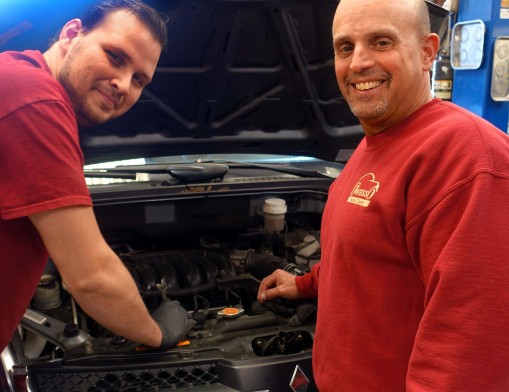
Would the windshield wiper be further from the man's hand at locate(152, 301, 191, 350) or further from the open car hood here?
the man's hand at locate(152, 301, 191, 350)

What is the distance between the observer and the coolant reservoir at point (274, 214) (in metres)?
1.80

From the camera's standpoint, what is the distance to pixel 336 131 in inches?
79.3

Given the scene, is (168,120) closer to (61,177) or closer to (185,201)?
(185,201)

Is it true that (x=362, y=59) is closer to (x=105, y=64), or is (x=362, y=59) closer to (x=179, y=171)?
(x=105, y=64)

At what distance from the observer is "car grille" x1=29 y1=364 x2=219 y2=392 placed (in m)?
1.16

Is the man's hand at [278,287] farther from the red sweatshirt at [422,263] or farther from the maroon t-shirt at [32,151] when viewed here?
the maroon t-shirt at [32,151]

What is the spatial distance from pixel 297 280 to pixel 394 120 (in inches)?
24.9

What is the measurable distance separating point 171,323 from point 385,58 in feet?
2.75

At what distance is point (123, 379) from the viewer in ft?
3.88

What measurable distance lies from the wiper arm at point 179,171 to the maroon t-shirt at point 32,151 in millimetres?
881

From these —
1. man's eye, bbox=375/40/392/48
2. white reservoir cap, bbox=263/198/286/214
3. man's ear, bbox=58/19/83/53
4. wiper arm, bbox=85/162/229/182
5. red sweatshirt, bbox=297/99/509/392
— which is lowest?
white reservoir cap, bbox=263/198/286/214

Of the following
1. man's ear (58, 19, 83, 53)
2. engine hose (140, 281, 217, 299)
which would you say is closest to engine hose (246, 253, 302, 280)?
engine hose (140, 281, 217, 299)

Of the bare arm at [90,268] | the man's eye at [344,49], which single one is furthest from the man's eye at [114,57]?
the man's eye at [344,49]

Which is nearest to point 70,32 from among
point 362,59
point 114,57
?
point 114,57
